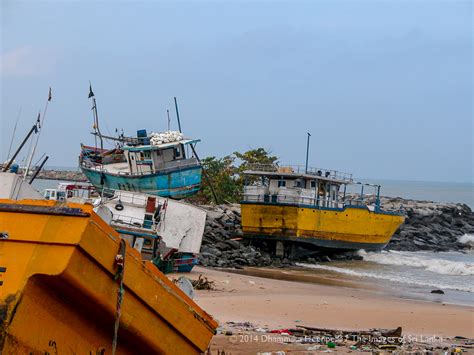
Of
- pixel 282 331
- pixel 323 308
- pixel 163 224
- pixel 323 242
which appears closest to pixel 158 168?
pixel 323 242

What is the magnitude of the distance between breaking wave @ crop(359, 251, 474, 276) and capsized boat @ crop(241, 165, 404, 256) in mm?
991

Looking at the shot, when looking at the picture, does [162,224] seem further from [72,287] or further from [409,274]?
[72,287]

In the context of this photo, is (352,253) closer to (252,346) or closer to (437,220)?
(437,220)

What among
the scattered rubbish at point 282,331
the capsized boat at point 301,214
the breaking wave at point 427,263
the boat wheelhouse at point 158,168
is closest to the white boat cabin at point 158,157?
the boat wheelhouse at point 158,168

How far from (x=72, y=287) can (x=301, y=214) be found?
78.5 feet

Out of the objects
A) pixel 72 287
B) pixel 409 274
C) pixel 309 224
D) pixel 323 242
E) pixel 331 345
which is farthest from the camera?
pixel 323 242

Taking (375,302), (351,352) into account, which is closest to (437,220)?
(375,302)

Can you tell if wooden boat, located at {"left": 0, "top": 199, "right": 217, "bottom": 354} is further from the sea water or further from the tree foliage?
the tree foliage

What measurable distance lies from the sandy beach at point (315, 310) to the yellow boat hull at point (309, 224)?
8.02 m

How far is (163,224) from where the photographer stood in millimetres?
19547

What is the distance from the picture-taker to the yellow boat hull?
2912 centimetres

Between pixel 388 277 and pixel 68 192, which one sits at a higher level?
pixel 68 192

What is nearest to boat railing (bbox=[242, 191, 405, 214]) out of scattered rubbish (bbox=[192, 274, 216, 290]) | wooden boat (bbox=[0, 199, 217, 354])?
scattered rubbish (bbox=[192, 274, 216, 290])

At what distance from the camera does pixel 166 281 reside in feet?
19.7
